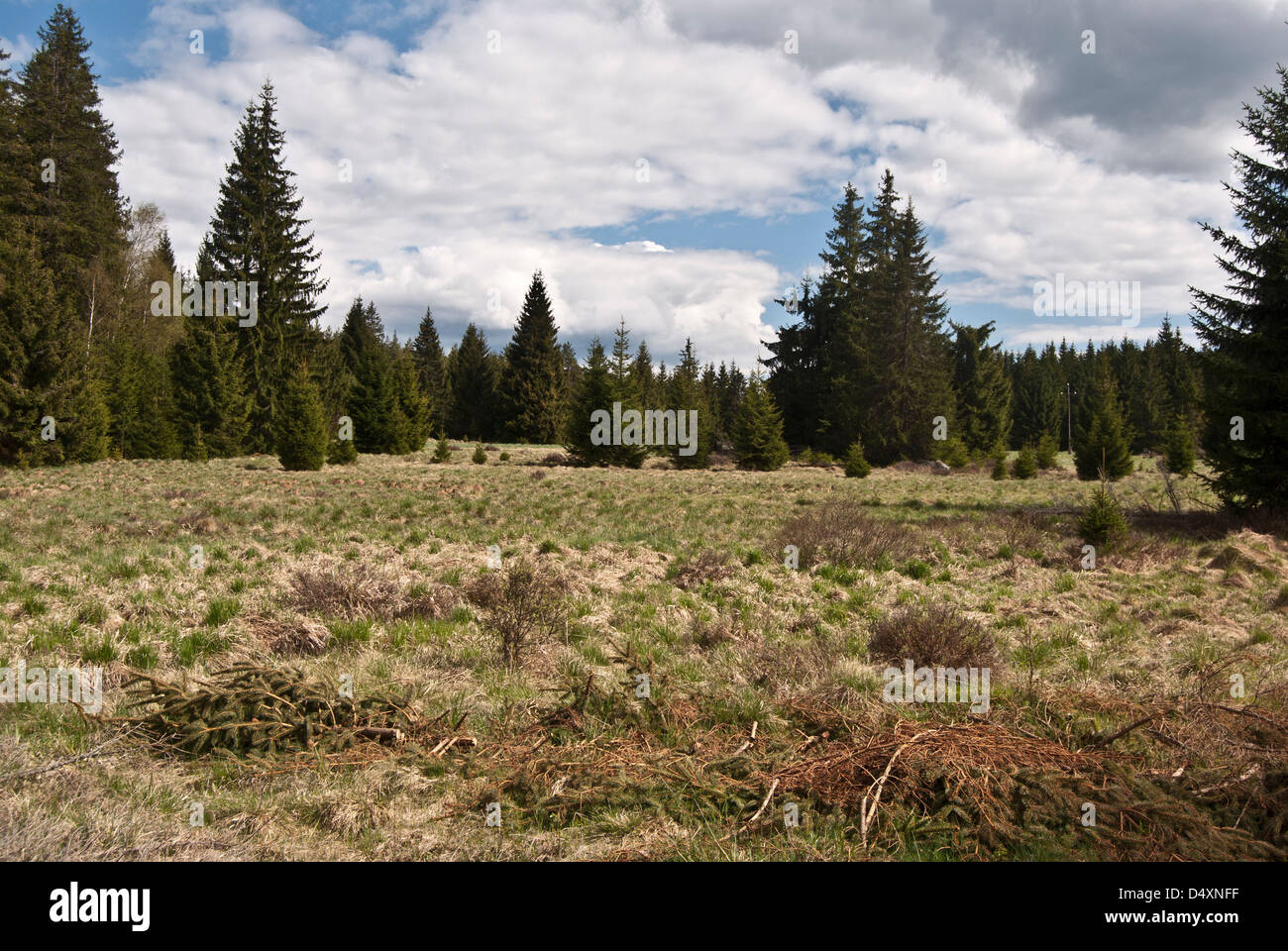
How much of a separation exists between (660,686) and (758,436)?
29957 millimetres

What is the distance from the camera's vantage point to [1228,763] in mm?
3838

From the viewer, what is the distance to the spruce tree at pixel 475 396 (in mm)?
57531

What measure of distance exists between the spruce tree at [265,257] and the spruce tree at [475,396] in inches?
761

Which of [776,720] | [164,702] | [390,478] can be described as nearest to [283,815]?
[164,702]

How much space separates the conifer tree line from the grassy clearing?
6.42 meters

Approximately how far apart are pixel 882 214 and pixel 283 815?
45470 mm

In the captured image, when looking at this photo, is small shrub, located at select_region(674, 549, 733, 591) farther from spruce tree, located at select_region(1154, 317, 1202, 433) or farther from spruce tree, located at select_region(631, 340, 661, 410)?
spruce tree, located at select_region(1154, 317, 1202, 433)

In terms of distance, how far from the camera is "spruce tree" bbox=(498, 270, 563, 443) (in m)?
52.3

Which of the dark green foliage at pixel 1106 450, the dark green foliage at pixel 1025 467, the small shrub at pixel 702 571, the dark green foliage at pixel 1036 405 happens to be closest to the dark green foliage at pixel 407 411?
the small shrub at pixel 702 571

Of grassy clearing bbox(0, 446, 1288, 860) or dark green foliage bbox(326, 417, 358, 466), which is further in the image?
dark green foliage bbox(326, 417, 358, 466)

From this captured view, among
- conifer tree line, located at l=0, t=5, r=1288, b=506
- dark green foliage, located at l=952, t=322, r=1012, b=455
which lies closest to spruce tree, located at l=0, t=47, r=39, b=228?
conifer tree line, located at l=0, t=5, r=1288, b=506

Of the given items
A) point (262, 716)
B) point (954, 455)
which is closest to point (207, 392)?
point (262, 716)

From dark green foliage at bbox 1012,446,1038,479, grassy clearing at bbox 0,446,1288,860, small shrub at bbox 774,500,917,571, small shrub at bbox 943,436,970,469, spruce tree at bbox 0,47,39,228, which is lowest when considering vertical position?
grassy clearing at bbox 0,446,1288,860

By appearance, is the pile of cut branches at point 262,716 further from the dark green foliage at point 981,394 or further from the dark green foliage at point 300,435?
the dark green foliage at point 981,394
